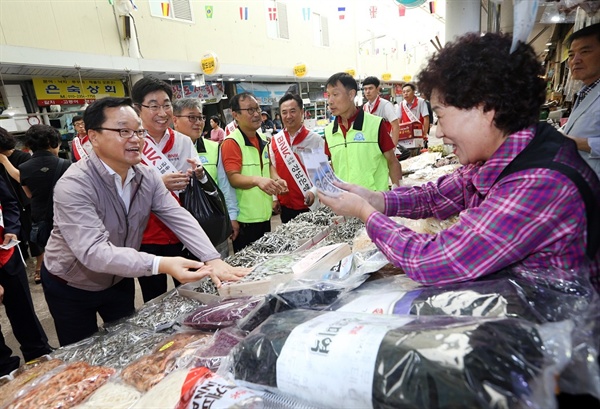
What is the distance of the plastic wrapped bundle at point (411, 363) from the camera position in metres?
0.52

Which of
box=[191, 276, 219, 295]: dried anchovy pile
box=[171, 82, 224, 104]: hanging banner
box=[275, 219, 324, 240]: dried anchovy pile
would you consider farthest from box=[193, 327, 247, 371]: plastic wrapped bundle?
box=[171, 82, 224, 104]: hanging banner

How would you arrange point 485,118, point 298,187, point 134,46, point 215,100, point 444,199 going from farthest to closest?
point 215,100 < point 134,46 < point 298,187 < point 444,199 < point 485,118

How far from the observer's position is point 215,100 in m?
12.4

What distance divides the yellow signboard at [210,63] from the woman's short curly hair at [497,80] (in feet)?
33.9

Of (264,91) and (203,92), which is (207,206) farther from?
(264,91)

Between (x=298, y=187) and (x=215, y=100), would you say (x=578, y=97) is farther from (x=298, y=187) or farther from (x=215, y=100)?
(x=215, y=100)

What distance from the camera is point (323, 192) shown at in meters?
1.41

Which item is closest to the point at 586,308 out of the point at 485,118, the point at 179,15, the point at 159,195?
the point at 485,118

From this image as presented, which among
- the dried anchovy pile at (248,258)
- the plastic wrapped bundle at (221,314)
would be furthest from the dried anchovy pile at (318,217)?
the plastic wrapped bundle at (221,314)

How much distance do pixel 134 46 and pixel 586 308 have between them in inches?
412

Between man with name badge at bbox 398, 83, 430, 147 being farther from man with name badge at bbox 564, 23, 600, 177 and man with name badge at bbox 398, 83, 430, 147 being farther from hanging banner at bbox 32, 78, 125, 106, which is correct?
hanging banner at bbox 32, 78, 125, 106

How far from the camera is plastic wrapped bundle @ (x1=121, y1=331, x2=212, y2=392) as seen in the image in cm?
107

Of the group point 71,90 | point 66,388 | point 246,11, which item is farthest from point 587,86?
point 246,11

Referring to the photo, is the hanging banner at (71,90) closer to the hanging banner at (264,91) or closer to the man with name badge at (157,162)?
the hanging banner at (264,91)
